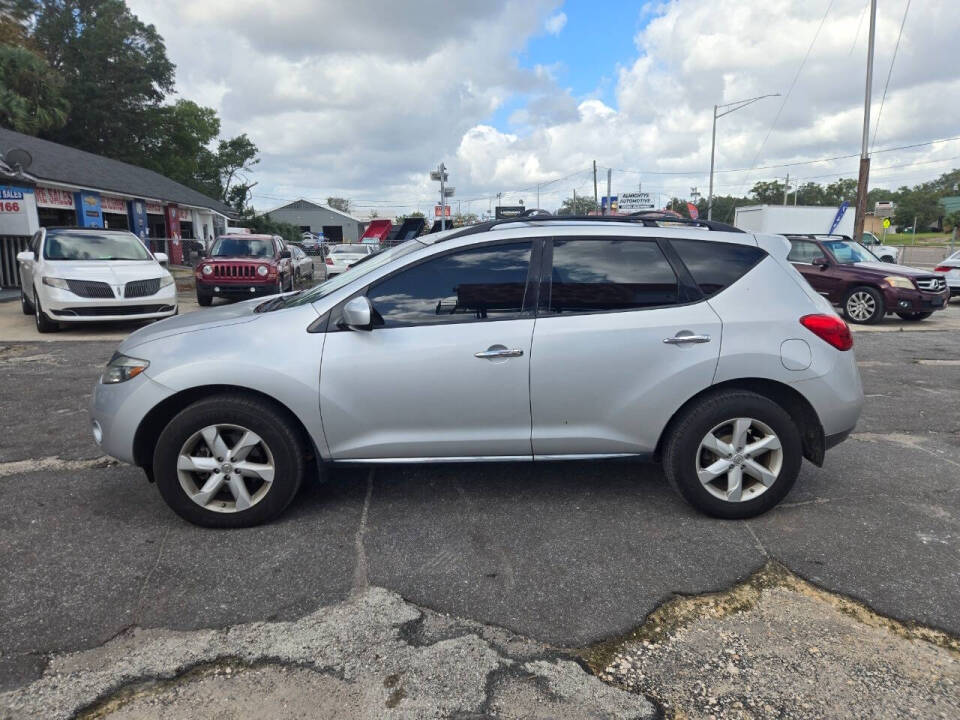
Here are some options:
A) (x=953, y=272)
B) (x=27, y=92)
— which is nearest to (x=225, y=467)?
(x=953, y=272)

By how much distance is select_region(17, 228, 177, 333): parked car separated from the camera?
9.85 metres

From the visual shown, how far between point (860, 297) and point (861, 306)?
0.18 metres

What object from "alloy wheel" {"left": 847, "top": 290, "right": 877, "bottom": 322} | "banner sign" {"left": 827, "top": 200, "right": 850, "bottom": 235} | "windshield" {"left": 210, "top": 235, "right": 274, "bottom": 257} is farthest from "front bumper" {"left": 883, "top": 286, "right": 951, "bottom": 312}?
"banner sign" {"left": 827, "top": 200, "right": 850, "bottom": 235}

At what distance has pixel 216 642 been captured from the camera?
2576mm

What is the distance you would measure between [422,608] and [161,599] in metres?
1.17

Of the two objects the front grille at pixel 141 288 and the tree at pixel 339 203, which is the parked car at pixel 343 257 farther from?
the tree at pixel 339 203

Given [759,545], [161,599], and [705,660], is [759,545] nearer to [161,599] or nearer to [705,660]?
[705,660]

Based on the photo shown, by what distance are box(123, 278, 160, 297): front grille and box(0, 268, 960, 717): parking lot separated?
244 inches

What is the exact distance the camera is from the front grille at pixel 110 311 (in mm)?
9883

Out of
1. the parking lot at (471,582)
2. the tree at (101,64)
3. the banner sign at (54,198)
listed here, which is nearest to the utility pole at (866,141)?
the parking lot at (471,582)

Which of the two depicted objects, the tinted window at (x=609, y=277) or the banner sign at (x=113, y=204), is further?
the banner sign at (x=113, y=204)


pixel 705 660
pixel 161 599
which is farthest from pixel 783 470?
pixel 161 599

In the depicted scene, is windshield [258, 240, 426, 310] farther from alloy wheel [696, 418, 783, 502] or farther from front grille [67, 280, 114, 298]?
front grille [67, 280, 114, 298]

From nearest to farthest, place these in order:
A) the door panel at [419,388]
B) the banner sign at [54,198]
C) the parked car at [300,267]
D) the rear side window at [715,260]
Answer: the door panel at [419,388] → the rear side window at [715,260] → the banner sign at [54,198] → the parked car at [300,267]
